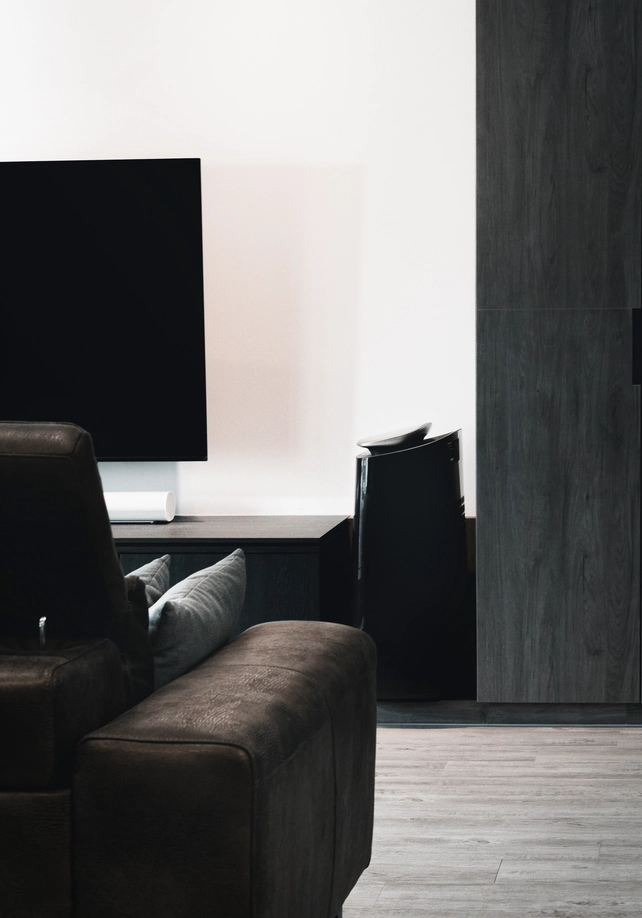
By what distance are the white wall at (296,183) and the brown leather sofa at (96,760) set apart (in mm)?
2718

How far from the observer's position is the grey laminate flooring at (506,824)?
90.0 inches

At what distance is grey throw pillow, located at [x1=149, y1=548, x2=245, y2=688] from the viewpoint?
66.0 inches

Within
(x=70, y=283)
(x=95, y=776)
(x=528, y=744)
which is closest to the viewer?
(x=95, y=776)

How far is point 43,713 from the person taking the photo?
1327mm

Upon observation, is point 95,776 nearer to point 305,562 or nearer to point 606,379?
point 305,562

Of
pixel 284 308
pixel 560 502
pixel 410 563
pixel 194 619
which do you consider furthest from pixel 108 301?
pixel 194 619

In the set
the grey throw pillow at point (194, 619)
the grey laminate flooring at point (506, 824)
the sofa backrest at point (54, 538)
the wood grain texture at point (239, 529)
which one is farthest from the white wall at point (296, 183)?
the sofa backrest at point (54, 538)

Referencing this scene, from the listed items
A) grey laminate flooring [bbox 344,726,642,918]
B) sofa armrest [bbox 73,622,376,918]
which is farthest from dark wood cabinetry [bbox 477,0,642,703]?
sofa armrest [bbox 73,622,376,918]

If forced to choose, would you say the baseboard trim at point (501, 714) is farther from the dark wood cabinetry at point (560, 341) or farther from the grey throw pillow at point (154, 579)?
the grey throw pillow at point (154, 579)

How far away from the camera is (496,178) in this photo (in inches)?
138

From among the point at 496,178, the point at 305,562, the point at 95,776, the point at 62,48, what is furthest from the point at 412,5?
the point at 95,776

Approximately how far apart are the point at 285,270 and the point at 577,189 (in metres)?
1.15

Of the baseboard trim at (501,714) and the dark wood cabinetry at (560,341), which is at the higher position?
the dark wood cabinetry at (560,341)

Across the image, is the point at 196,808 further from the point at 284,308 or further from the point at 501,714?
the point at 284,308
